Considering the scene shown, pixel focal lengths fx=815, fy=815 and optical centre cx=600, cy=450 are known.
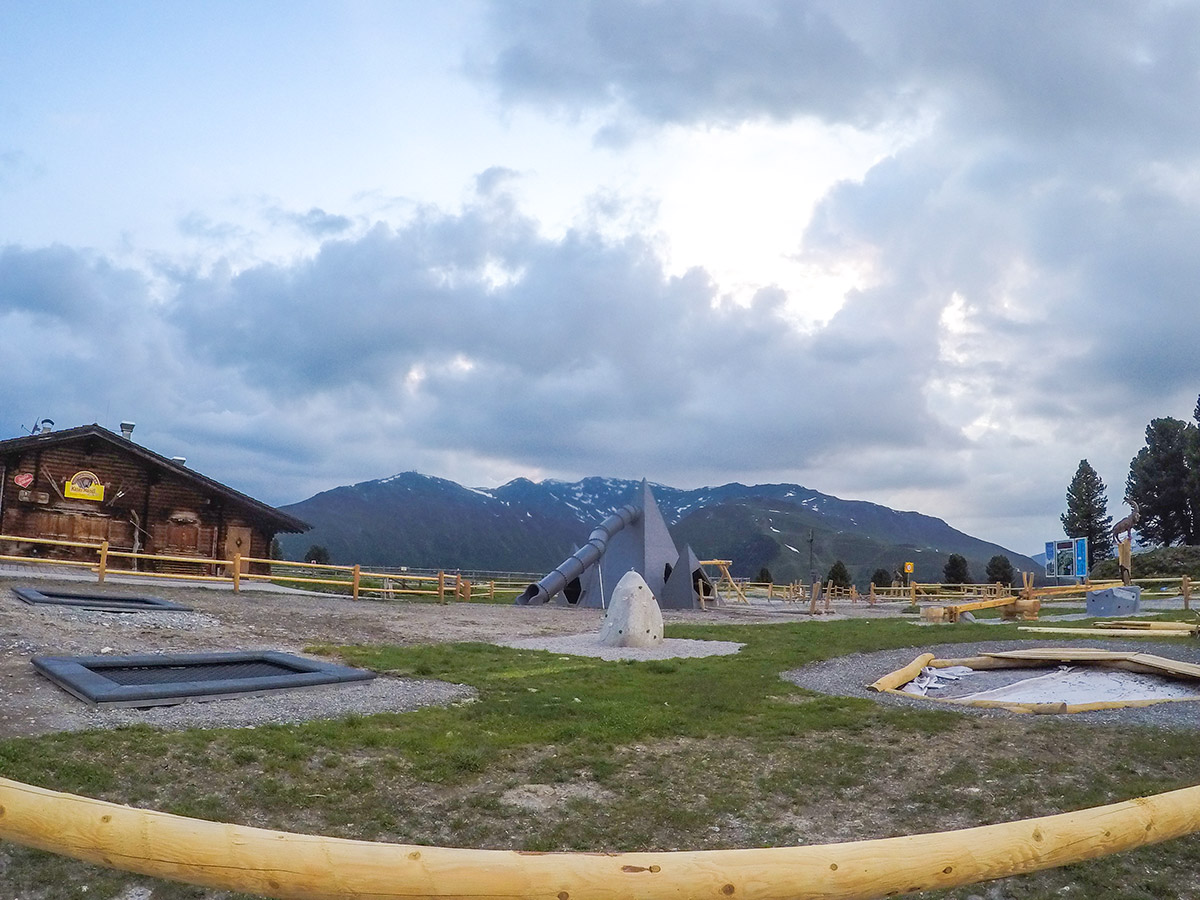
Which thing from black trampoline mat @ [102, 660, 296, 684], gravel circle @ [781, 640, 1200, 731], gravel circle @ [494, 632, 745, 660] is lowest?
gravel circle @ [494, 632, 745, 660]

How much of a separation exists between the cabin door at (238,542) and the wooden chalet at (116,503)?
4 cm

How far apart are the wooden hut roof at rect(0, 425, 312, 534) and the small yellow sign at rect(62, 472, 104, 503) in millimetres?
1265

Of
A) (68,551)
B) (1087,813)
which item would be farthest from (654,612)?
(68,551)

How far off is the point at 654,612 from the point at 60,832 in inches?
589

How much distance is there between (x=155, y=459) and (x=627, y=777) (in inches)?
Answer: 1093

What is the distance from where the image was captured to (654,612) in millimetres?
16828

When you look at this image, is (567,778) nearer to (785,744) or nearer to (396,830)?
(396,830)

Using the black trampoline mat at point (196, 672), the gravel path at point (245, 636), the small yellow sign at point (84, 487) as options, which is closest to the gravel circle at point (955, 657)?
the gravel path at point (245, 636)

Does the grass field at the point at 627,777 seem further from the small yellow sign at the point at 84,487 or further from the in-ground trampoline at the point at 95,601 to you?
the small yellow sign at the point at 84,487

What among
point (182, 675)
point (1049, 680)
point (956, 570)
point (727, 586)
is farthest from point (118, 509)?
point (956, 570)

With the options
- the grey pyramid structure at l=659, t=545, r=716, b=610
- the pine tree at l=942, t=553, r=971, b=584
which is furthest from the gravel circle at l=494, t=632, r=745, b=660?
the pine tree at l=942, t=553, r=971, b=584

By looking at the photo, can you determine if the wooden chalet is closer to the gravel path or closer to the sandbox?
the gravel path

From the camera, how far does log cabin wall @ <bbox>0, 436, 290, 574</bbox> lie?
2698cm

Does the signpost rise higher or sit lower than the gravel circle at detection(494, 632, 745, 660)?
higher
